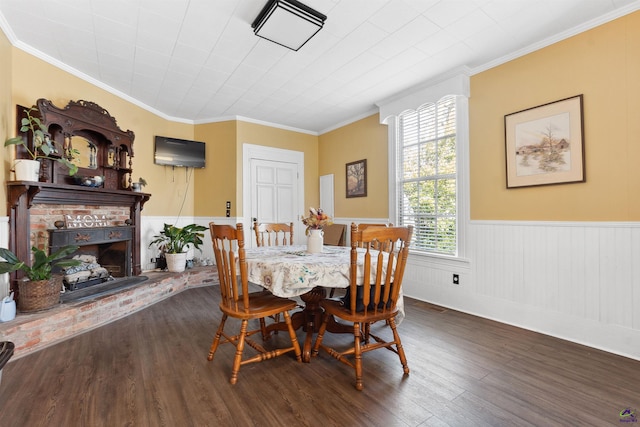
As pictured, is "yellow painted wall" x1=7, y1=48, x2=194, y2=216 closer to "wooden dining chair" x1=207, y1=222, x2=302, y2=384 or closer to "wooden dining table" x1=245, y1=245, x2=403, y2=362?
"wooden dining chair" x1=207, y1=222, x2=302, y2=384

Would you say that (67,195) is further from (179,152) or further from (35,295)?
(179,152)

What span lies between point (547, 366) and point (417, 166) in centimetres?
246

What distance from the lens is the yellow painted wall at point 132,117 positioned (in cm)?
280

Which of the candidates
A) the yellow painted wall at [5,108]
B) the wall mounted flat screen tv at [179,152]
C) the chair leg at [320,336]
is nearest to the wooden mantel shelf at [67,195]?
the yellow painted wall at [5,108]

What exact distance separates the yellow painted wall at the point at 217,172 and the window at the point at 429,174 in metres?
2.61

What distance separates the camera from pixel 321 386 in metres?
1.82

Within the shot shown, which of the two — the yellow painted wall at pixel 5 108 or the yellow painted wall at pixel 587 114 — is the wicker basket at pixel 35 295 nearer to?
the yellow painted wall at pixel 5 108

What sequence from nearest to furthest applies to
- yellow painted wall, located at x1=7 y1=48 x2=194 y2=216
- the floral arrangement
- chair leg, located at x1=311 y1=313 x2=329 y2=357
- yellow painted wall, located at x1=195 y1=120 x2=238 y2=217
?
1. chair leg, located at x1=311 y1=313 x2=329 y2=357
2. the floral arrangement
3. yellow painted wall, located at x1=7 y1=48 x2=194 y2=216
4. yellow painted wall, located at x1=195 y1=120 x2=238 y2=217

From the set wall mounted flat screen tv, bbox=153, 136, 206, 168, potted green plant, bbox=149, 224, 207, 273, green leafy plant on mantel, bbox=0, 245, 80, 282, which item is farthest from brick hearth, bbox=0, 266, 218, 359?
wall mounted flat screen tv, bbox=153, 136, 206, 168

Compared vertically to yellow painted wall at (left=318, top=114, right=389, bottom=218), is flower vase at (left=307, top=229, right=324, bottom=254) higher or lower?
lower

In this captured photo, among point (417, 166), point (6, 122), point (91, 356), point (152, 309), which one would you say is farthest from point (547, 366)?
point (6, 122)

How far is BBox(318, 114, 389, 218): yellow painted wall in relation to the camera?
14.2ft

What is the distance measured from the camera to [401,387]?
1.81 m

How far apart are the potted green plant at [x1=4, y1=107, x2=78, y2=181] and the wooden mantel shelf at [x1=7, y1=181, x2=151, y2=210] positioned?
0.30ft
